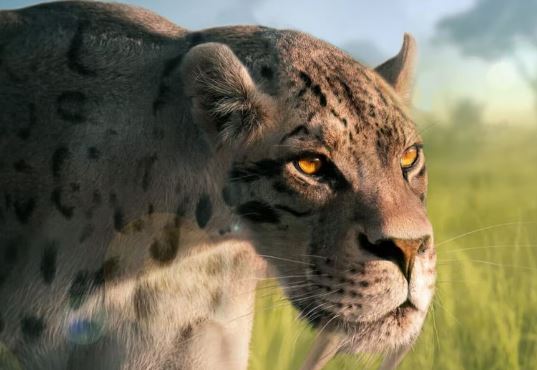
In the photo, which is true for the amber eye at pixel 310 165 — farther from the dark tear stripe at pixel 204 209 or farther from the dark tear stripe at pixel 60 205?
the dark tear stripe at pixel 60 205

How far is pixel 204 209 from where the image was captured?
5.12 m

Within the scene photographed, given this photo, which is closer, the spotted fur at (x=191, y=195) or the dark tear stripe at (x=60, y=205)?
the spotted fur at (x=191, y=195)

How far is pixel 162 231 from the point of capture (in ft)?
17.1

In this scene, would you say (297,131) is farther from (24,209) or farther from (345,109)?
(24,209)

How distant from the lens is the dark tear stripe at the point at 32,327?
531cm

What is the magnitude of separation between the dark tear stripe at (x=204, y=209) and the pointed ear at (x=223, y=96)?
34cm

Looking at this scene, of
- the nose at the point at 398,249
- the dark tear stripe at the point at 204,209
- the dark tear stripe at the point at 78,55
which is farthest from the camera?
the dark tear stripe at the point at 78,55

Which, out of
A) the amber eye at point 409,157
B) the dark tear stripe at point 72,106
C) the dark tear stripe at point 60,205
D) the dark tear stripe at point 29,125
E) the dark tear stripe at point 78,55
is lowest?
the dark tear stripe at point 60,205

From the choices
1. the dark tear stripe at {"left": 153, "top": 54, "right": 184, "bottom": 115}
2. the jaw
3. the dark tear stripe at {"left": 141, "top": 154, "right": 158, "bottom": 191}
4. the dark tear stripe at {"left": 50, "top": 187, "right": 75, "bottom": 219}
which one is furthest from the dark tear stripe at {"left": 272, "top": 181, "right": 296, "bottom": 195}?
the dark tear stripe at {"left": 50, "top": 187, "right": 75, "bottom": 219}

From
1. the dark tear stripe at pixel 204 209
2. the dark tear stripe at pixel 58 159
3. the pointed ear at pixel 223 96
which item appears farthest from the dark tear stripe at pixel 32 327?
the pointed ear at pixel 223 96

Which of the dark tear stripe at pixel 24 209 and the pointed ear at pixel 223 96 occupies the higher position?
the pointed ear at pixel 223 96

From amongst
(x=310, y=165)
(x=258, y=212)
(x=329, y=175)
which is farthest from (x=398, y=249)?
(x=258, y=212)

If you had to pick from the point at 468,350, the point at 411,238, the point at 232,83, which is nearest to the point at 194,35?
the point at 232,83

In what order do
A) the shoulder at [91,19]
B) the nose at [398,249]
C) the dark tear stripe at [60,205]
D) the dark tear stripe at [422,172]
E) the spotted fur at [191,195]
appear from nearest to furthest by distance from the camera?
the nose at [398,249]
the spotted fur at [191,195]
the dark tear stripe at [60,205]
the dark tear stripe at [422,172]
the shoulder at [91,19]
